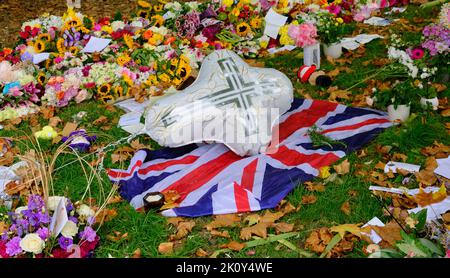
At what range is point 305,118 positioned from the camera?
496 centimetres

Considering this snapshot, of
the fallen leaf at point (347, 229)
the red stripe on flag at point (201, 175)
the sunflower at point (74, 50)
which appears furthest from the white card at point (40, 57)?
the fallen leaf at point (347, 229)

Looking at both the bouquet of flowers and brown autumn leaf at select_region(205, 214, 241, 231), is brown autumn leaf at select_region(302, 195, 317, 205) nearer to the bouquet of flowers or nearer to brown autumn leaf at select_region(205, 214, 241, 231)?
brown autumn leaf at select_region(205, 214, 241, 231)

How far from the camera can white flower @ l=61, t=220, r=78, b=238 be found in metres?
3.34

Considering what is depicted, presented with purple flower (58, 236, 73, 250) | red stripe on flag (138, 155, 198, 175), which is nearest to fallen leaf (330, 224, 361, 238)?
red stripe on flag (138, 155, 198, 175)

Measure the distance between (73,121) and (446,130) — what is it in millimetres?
3527

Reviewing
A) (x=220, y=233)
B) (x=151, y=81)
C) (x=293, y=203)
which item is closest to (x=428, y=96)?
(x=293, y=203)

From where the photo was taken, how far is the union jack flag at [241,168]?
12.8 feet

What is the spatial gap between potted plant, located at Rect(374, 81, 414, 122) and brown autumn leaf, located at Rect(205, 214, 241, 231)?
1902 mm

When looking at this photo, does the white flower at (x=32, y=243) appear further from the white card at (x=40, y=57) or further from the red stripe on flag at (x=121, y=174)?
the white card at (x=40, y=57)

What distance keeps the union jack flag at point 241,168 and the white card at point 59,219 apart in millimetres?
650

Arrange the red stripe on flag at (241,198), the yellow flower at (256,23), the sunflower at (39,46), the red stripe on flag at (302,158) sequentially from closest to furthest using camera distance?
the red stripe on flag at (241,198)
the red stripe on flag at (302,158)
the sunflower at (39,46)
the yellow flower at (256,23)

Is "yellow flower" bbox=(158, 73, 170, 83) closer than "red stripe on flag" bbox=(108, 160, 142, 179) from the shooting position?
No

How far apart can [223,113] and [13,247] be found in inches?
73.4
